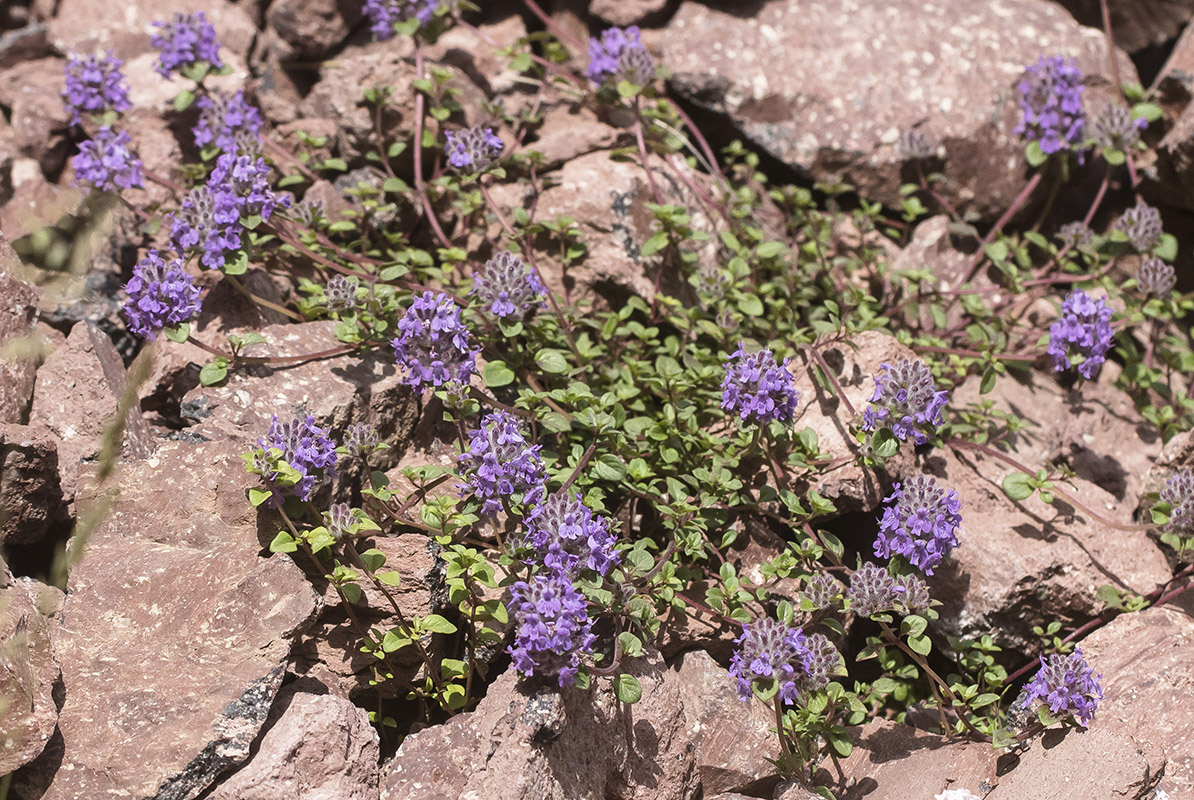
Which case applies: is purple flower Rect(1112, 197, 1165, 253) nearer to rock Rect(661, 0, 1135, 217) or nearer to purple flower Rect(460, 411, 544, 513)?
rock Rect(661, 0, 1135, 217)

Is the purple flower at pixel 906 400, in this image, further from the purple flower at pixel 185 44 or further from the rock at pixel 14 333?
the purple flower at pixel 185 44

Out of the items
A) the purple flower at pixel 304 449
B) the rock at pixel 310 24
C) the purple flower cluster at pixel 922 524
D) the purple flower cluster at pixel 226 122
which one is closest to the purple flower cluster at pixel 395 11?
the rock at pixel 310 24

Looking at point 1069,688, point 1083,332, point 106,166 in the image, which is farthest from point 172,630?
point 1083,332

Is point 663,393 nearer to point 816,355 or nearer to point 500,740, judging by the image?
point 816,355

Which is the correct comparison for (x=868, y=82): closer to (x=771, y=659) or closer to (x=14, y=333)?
(x=771, y=659)

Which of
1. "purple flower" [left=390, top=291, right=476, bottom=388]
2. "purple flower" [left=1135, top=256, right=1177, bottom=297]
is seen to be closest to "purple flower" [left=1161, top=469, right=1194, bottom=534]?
"purple flower" [left=1135, top=256, right=1177, bottom=297]

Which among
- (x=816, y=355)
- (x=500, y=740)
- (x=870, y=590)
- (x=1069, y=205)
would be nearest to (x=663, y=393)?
(x=816, y=355)
